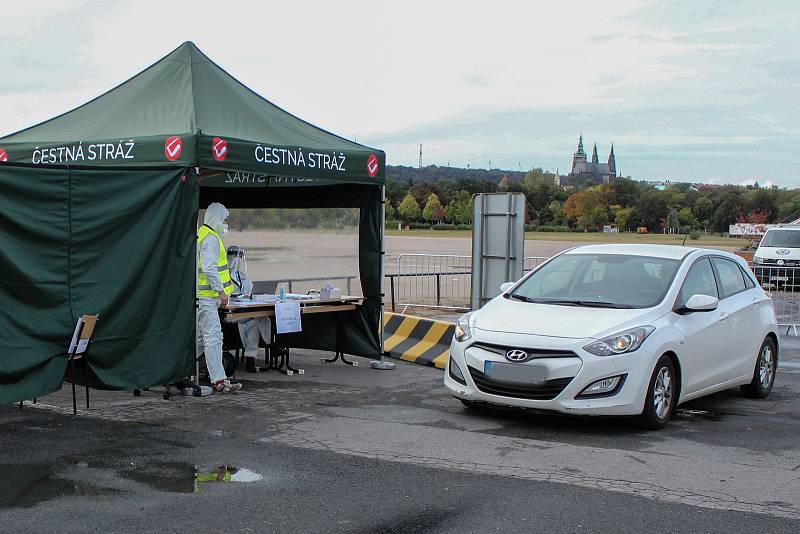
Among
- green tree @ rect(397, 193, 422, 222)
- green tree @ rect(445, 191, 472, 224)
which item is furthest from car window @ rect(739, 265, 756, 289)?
green tree @ rect(397, 193, 422, 222)

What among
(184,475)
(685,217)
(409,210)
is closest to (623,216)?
(685,217)

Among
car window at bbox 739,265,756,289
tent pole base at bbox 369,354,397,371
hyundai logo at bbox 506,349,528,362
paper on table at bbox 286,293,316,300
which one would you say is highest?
car window at bbox 739,265,756,289

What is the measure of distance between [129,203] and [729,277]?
20.9 ft

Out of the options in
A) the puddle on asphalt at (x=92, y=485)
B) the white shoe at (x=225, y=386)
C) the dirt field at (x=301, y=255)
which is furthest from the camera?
the dirt field at (x=301, y=255)

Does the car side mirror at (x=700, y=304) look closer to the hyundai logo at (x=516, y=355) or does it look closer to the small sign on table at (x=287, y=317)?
the hyundai logo at (x=516, y=355)

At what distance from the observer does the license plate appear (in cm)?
795

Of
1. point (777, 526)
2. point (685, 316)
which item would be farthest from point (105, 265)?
point (777, 526)

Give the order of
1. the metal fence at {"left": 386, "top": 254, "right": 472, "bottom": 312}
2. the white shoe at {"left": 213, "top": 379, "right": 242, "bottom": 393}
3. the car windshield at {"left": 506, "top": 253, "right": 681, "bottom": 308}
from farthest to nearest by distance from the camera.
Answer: the metal fence at {"left": 386, "top": 254, "right": 472, "bottom": 312} < the white shoe at {"left": 213, "top": 379, "right": 242, "bottom": 393} < the car windshield at {"left": 506, "top": 253, "right": 681, "bottom": 308}

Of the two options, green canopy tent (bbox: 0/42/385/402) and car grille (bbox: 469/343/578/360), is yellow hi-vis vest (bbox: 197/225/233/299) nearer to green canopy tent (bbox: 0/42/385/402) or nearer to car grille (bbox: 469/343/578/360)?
green canopy tent (bbox: 0/42/385/402)

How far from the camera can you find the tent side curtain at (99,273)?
8.03 m

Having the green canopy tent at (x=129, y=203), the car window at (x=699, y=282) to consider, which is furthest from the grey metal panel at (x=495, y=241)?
the car window at (x=699, y=282)

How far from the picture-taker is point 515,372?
8.06m

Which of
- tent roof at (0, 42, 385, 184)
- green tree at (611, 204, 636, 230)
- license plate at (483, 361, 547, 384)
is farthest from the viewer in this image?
Answer: green tree at (611, 204, 636, 230)

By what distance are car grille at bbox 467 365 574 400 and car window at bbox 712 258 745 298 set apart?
9.08 ft
